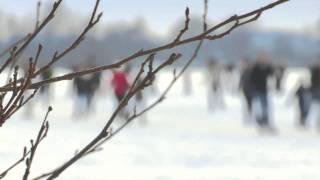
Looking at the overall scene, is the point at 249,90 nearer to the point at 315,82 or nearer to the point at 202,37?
the point at 315,82

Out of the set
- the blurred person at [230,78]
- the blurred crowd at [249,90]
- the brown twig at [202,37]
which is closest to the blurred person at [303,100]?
the blurred crowd at [249,90]

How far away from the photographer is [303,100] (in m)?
19.8

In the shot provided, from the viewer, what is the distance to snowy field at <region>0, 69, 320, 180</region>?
29.1 ft

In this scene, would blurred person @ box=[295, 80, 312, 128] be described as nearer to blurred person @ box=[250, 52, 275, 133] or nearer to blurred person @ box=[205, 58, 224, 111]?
blurred person @ box=[250, 52, 275, 133]

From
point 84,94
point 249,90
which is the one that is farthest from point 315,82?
point 84,94

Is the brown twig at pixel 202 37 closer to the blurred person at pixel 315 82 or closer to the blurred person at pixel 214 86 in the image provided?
the blurred person at pixel 315 82

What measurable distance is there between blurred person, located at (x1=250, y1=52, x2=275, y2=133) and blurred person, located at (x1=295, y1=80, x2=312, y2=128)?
230 centimetres

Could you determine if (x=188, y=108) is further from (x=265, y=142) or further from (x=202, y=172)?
(x=202, y=172)

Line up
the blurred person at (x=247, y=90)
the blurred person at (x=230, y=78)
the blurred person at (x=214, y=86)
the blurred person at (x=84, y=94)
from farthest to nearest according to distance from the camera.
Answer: the blurred person at (x=230, y=78) < the blurred person at (x=214, y=86) < the blurred person at (x=84, y=94) < the blurred person at (x=247, y=90)

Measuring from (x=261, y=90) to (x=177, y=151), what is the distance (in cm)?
507

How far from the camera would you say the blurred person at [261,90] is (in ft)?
53.6

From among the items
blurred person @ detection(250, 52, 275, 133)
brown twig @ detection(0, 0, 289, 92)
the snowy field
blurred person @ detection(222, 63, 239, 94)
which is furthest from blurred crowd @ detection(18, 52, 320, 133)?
blurred person @ detection(222, 63, 239, 94)

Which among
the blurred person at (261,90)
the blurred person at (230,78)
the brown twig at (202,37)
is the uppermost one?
the blurred person at (230,78)

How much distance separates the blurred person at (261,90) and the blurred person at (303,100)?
2.30m
